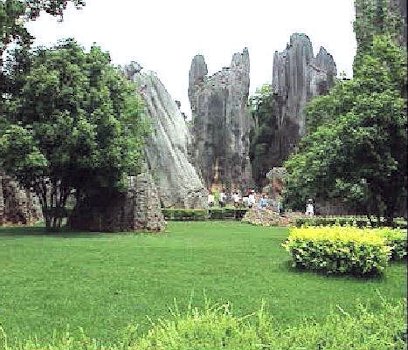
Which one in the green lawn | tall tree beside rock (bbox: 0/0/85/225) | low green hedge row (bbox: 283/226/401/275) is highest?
tall tree beside rock (bbox: 0/0/85/225)

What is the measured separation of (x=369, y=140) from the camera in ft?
37.2

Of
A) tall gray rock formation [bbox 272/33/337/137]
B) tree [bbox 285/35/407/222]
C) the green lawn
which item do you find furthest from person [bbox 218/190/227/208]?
the green lawn

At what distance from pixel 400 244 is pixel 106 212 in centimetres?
864

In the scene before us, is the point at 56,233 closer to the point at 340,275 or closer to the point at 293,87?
the point at 340,275

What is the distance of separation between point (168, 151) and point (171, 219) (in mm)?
4476

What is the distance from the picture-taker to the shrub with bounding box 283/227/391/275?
833 cm

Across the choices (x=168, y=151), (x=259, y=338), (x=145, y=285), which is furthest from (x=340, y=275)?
(x=168, y=151)

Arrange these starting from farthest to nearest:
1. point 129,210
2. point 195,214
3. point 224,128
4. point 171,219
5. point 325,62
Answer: point 325,62
point 224,128
point 195,214
point 171,219
point 129,210

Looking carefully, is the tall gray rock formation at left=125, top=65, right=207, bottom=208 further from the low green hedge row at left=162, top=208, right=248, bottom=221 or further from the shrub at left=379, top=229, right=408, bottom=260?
the shrub at left=379, top=229, right=408, bottom=260

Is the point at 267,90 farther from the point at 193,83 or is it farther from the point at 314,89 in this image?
the point at 314,89

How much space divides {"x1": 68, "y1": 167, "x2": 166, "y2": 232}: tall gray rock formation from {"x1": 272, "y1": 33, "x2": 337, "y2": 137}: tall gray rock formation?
64.1ft

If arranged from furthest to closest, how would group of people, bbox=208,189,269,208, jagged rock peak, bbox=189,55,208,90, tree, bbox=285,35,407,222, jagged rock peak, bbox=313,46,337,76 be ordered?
jagged rock peak, bbox=189,55,208,90
jagged rock peak, bbox=313,46,337,76
group of people, bbox=208,189,269,208
tree, bbox=285,35,407,222

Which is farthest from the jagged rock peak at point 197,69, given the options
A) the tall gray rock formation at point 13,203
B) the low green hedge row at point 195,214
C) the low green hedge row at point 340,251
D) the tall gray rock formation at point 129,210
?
the low green hedge row at point 340,251

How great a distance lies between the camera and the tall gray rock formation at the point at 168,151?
87.5ft
